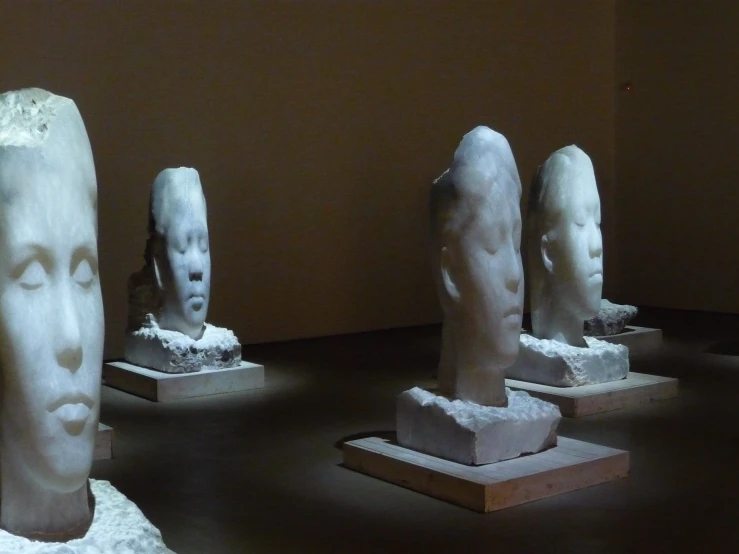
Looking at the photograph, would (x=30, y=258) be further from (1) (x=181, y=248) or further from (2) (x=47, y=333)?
(1) (x=181, y=248)

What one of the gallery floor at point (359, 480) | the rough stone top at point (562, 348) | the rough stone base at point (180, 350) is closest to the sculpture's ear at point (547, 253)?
the rough stone top at point (562, 348)

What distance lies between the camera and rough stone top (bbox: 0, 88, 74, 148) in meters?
3.59

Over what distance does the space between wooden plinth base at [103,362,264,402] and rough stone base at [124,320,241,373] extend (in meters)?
0.06

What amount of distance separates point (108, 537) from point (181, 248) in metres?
4.48

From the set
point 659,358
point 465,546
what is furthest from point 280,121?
point 465,546

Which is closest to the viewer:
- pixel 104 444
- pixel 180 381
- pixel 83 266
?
pixel 83 266

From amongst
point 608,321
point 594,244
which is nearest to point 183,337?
point 594,244

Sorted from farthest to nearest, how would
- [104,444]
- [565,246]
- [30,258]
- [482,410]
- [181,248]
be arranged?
[181,248]
[565,246]
[104,444]
[482,410]
[30,258]

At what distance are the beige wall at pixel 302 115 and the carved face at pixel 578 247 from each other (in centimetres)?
395

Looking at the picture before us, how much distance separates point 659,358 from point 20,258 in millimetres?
6874

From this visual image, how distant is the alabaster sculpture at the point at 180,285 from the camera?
311 inches

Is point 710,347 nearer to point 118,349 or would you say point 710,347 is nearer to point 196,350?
point 196,350

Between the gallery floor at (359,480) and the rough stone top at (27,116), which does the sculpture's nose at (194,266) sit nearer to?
the gallery floor at (359,480)

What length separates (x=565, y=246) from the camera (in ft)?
24.1
